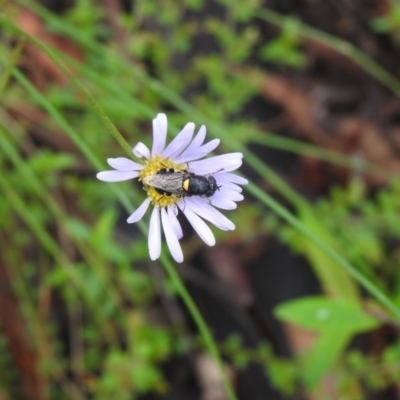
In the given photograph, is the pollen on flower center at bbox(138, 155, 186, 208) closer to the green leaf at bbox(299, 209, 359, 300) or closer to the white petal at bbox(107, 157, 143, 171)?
the white petal at bbox(107, 157, 143, 171)

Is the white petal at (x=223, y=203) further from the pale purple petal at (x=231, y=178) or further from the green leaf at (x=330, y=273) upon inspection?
the green leaf at (x=330, y=273)

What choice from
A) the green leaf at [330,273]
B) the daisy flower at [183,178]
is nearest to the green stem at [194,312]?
the daisy flower at [183,178]

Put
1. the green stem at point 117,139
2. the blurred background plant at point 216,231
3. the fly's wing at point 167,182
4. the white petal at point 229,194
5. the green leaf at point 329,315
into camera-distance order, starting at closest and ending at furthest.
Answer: the green stem at point 117,139 < the white petal at point 229,194 < the fly's wing at point 167,182 < the green leaf at point 329,315 < the blurred background plant at point 216,231

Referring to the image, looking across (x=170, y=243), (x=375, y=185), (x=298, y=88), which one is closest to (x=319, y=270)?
(x=375, y=185)

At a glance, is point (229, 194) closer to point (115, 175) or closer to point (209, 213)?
point (209, 213)

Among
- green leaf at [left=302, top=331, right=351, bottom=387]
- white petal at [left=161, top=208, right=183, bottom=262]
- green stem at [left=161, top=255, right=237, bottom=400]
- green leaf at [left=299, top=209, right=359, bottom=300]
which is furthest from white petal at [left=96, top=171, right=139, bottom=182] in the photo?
green leaf at [left=299, top=209, right=359, bottom=300]

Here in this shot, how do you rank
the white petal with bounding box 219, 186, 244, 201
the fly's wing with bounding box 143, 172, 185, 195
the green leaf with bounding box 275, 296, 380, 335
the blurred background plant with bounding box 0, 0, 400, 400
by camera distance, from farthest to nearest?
the blurred background plant with bounding box 0, 0, 400, 400 < the green leaf with bounding box 275, 296, 380, 335 < the fly's wing with bounding box 143, 172, 185, 195 < the white petal with bounding box 219, 186, 244, 201

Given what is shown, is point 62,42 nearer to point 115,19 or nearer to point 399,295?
point 115,19
